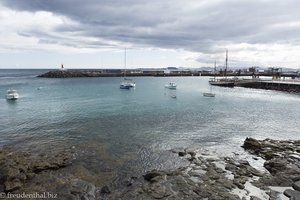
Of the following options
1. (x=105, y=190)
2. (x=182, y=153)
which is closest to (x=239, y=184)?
(x=182, y=153)

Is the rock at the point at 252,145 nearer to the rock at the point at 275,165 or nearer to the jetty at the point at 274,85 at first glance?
the rock at the point at 275,165

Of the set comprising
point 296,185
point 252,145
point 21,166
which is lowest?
point 296,185

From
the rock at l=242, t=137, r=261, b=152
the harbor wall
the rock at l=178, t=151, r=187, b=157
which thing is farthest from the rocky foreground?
the harbor wall

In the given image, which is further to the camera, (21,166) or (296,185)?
(21,166)

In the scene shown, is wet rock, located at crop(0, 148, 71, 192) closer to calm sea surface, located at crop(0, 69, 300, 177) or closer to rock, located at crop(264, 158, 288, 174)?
calm sea surface, located at crop(0, 69, 300, 177)

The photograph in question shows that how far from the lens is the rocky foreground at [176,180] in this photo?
15.1 meters

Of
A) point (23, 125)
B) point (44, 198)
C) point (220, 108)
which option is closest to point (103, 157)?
point (44, 198)

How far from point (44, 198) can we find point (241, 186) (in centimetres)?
1165

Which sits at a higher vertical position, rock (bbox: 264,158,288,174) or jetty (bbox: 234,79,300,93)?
jetty (bbox: 234,79,300,93)

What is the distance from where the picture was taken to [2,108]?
4525cm

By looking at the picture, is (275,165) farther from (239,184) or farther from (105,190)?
(105,190)

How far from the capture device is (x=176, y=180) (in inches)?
659

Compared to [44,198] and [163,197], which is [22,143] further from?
[163,197]

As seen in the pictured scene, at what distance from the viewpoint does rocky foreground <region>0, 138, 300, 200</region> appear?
15062 millimetres
